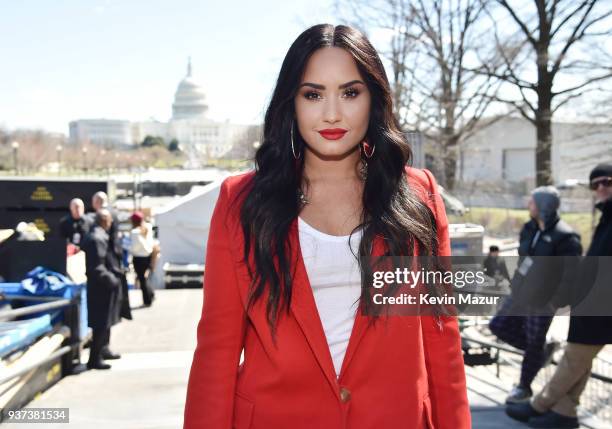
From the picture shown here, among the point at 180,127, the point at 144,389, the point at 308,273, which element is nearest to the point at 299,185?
the point at 308,273

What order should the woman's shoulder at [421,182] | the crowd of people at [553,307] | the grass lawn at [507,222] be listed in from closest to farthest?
the woman's shoulder at [421,182]
the crowd of people at [553,307]
the grass lawn at [507,222]

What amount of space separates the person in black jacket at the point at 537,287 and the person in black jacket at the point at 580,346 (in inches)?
13.6

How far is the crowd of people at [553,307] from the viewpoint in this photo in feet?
15.1

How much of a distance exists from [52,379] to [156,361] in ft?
4.55

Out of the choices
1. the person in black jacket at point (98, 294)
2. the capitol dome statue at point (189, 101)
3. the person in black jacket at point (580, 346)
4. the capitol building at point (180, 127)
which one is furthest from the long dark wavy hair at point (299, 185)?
the capitol dome statue at point (189, 101)

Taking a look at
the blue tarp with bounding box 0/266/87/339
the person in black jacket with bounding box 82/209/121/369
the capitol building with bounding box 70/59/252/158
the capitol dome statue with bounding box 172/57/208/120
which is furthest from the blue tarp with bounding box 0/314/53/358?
the capitol dome statue with bounding box 172/57/208/120

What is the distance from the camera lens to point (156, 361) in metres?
7.14

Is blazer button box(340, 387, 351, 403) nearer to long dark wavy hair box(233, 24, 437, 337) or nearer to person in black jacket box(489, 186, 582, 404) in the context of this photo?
long dark wavy hair box(233, 24, 437, 337)

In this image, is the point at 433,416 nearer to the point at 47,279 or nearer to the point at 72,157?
the point at 47,279

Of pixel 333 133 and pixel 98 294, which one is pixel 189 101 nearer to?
pixel 98 294

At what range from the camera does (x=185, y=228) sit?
13.9 metres

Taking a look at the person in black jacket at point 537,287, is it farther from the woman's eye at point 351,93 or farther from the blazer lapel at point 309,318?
the blazer lapel at point 309,318

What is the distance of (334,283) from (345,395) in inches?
12.8

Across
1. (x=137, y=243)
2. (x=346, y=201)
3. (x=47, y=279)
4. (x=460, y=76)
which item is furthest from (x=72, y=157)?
(x=346, y=201)
